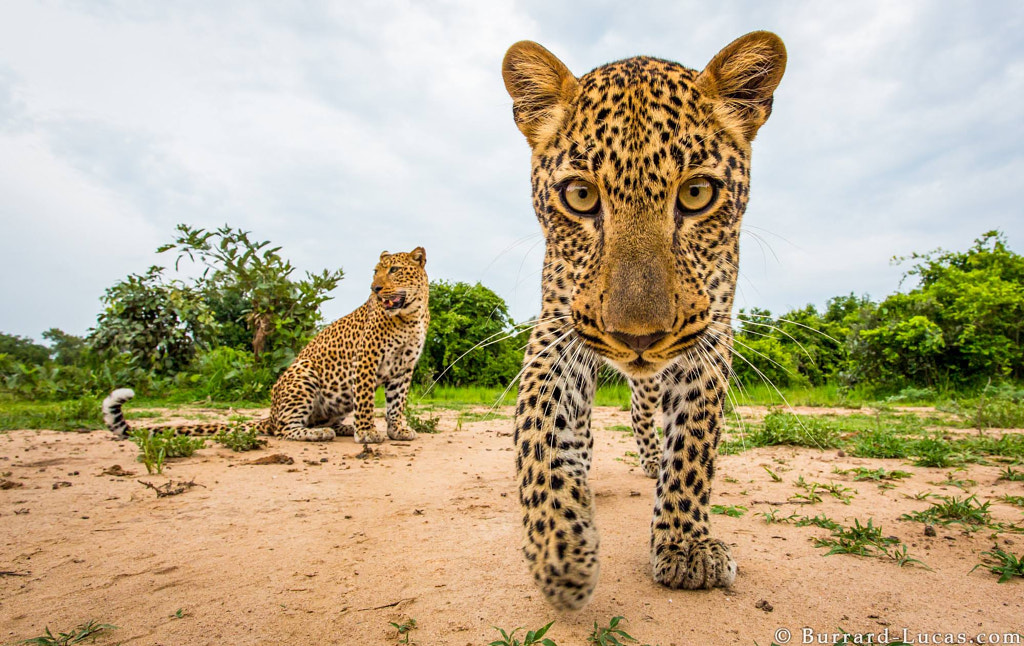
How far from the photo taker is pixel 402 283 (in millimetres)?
8281

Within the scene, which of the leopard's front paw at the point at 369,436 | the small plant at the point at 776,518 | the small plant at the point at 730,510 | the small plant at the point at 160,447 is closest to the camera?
the small plant at the point at 776,518

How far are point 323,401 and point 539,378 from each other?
615 cm

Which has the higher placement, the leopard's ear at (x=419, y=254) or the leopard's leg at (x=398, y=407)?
the leopard's ear at (x=419, y=254)

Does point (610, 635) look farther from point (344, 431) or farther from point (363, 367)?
point (344, 431)

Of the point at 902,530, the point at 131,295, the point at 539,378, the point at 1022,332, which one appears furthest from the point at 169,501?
the point at 1022,332

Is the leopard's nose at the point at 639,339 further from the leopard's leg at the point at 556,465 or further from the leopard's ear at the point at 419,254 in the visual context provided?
the leopard's ear at the point at 419,254

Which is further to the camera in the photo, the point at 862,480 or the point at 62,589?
the point at 862,480

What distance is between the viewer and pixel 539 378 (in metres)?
2.79

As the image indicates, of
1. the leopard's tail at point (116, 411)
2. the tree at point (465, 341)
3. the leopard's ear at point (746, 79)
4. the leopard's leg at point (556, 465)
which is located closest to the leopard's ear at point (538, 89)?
the leopard's ear at point (746, 79)

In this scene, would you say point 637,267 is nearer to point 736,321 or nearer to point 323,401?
point 736,321

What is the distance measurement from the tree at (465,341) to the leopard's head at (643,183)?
12.4m

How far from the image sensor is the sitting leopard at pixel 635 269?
7.84 feet

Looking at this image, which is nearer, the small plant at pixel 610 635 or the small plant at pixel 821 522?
the small plant at pixel 610 635
